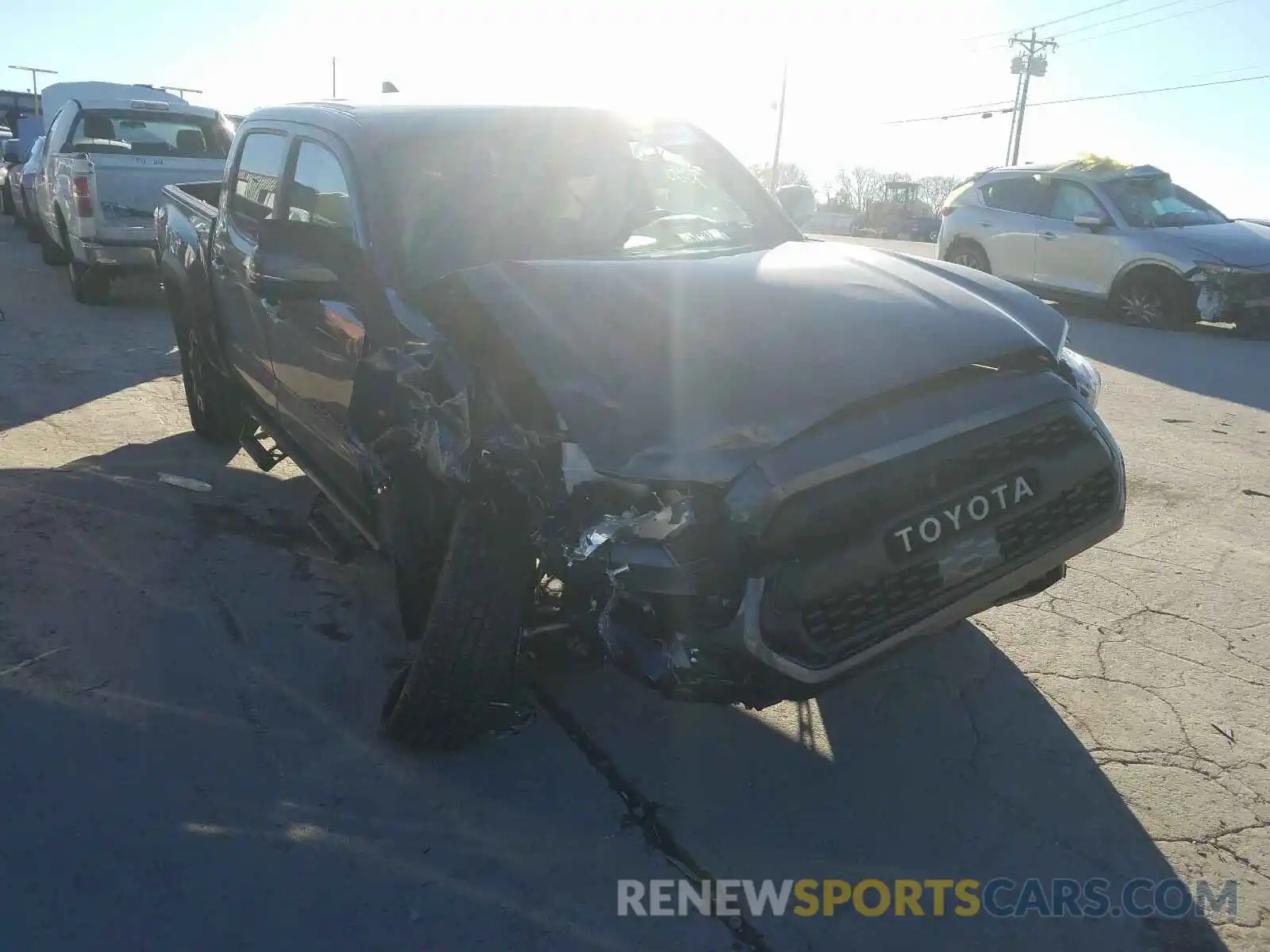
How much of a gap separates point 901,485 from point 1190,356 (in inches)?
326

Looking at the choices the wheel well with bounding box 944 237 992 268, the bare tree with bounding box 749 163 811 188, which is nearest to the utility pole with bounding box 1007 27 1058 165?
the bare tree with bounding box 749 163 811 188

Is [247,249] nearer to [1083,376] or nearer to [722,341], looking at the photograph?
[722,341]

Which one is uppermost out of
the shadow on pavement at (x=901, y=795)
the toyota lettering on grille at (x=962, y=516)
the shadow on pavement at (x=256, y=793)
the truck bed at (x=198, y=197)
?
the truck bed at (x=198, y=197)

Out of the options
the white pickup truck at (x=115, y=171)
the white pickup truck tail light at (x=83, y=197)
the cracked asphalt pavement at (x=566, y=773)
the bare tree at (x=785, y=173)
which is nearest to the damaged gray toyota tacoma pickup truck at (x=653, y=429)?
the cracked asphalt pavement at (x=566, y=773)

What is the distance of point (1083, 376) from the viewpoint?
310 centimetres

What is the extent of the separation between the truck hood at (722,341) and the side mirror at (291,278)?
51 cm

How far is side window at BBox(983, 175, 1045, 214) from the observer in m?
12.4

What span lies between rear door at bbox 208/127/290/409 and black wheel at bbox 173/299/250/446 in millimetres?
588

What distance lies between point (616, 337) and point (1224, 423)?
567 centimetres

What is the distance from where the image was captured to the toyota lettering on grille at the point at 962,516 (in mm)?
2438

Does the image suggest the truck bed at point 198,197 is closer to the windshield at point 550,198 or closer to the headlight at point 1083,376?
the windshield at point 550,198

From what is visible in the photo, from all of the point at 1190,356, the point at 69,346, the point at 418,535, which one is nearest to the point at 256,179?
the point at 418,535

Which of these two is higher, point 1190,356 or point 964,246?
point 964,246

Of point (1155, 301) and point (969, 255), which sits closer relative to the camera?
point (1155, 301)
